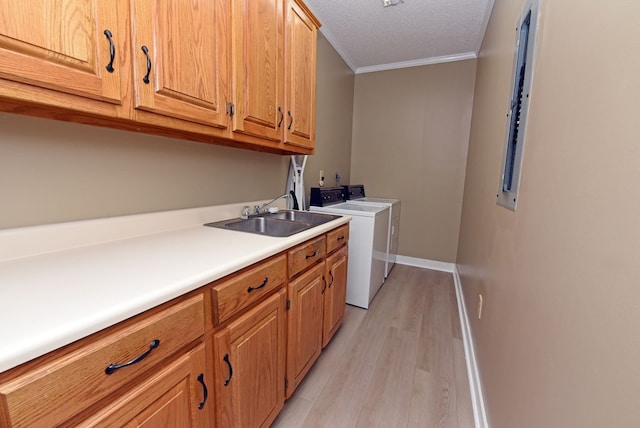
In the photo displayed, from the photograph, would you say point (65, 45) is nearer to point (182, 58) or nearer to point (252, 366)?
point (182, 58)

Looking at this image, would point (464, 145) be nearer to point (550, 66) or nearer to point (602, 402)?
point (550, 66)

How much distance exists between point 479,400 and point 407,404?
1.15 ft

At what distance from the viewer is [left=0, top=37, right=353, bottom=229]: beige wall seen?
84 cm

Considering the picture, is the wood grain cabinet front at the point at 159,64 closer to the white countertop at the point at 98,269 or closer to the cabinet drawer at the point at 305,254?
the white countertop at the point at 98,269

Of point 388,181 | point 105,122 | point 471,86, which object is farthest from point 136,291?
point 471,86

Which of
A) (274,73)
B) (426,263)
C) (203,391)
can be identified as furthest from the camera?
(426,263)

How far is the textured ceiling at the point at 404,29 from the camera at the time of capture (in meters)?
2.21

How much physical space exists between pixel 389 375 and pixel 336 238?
2.90 ft

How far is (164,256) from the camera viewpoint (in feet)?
2.92

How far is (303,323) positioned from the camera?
138 cm

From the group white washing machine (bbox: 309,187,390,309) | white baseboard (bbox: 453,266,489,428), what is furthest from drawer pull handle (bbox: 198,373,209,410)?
white washing machine (bbox: 309,187,390,309)

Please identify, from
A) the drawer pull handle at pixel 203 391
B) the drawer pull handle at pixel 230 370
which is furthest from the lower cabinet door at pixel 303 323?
the drawer pull handle at pixel 203 391

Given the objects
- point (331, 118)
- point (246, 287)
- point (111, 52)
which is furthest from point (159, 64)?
point (331, 118)

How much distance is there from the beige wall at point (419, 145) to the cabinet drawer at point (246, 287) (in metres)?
2.72
